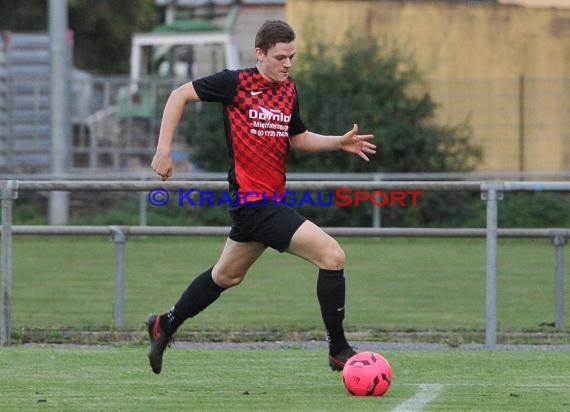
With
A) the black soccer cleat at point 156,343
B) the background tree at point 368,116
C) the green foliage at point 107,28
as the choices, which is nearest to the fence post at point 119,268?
the black soccer cleat at point 156,343

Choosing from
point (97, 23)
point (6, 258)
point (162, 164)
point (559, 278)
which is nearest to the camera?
point (162, 164)

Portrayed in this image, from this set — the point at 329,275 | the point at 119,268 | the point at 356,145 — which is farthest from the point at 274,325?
the point at 329,275

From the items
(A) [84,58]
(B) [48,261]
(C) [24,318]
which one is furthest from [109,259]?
(A) [84,58]

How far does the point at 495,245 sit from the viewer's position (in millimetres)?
10211

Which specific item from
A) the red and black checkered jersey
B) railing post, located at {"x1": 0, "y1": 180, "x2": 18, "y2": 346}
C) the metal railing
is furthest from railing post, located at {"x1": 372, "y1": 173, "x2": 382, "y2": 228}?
the red and black checkered jersey

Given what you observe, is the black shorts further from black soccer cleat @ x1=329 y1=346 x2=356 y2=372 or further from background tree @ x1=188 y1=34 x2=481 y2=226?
background tree @ x1=188 y1=34 x2=481 y2=226

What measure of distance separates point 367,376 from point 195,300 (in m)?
1.34

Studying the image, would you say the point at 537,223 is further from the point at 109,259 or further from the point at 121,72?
the point at 121,72

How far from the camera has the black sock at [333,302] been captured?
775 cm

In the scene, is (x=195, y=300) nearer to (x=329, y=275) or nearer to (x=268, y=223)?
(x=268, y=223)

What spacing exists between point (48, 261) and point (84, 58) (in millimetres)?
34300

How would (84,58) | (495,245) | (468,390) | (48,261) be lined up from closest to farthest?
(468,390), (495,245), (48,261), (84,58)

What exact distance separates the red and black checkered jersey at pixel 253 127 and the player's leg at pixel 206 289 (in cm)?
34

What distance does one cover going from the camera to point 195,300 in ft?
27.0
